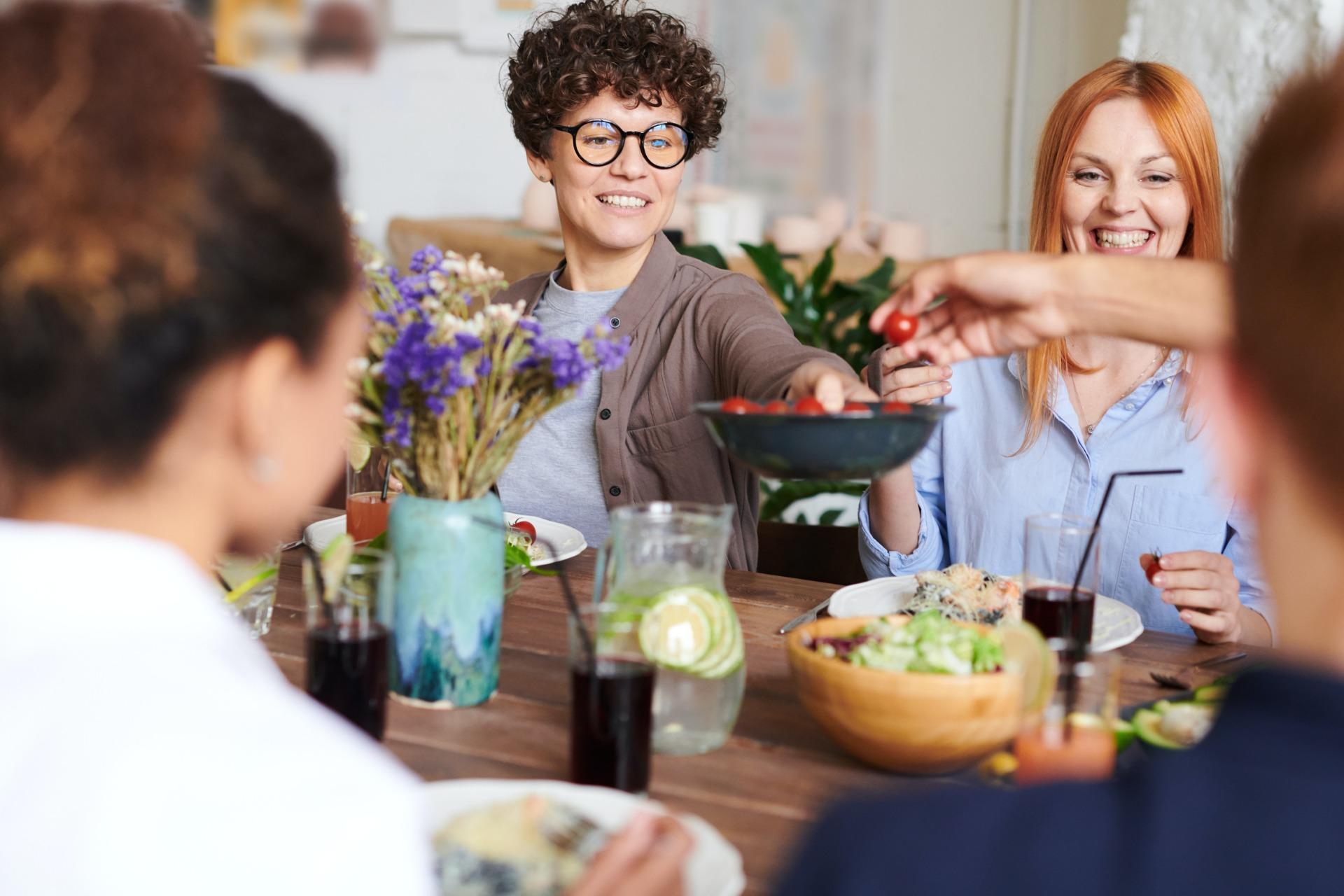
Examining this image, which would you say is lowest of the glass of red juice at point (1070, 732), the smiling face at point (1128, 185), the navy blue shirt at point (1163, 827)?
the glass of red juice at point (1070, 732)

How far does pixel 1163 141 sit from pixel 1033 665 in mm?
1331

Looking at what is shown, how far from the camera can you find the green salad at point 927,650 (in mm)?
1118

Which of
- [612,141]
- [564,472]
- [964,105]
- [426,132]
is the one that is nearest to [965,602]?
[564,472]

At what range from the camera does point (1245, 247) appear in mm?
574

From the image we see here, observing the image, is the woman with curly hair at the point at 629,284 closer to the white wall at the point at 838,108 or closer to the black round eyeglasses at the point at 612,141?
the black round eyeglasses at the point at 612,141

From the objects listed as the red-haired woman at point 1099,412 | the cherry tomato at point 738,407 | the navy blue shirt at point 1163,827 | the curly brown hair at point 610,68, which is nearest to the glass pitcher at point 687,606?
the cherry tomato at point 738,407

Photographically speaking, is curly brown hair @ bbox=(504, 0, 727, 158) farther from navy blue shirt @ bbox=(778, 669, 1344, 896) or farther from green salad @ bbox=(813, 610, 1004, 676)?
navy blue shirt @ bbox=(778, 669, 1344, 896)

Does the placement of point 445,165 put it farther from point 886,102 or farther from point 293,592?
point 293,592

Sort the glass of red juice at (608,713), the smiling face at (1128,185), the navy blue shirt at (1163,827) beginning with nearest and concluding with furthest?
the navy blue shirt at (1163,827) → the glass of red juice at (608,713) → the smiling face at (1128,185)

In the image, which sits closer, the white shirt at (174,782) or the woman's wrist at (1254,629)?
the white shirt at (174,782)

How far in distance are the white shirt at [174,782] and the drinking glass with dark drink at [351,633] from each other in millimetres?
426

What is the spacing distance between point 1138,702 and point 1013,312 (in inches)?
18.2

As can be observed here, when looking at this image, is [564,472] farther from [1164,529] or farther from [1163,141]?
[1163,141]

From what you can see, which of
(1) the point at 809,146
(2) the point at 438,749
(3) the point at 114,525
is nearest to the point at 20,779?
(3) the point at 114,525
